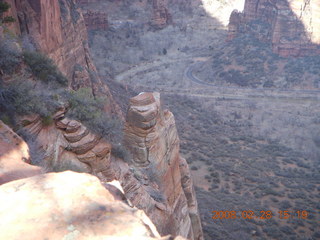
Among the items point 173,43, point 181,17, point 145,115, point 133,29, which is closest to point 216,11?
point 181,17

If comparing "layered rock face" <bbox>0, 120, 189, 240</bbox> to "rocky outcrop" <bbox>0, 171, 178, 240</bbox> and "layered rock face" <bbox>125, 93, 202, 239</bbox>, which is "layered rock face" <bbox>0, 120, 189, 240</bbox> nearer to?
"rocky outcrop" <bbox>0, 171, 178, 240</bbox>

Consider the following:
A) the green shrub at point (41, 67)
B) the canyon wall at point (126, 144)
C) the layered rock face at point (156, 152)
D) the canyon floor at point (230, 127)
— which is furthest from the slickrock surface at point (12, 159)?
the canyon floor at point (230, 127)

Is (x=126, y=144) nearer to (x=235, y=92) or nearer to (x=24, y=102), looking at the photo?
(x=24, y=102)

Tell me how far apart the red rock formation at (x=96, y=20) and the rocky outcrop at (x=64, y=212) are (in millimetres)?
56306

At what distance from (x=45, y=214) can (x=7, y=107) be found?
4.74 meters

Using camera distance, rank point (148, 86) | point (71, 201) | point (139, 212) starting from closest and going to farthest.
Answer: point (71, 201) → point (139, 212) → point (148, 86)

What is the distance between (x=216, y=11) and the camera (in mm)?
76000

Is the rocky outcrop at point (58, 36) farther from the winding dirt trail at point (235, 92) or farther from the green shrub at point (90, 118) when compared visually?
the winding dirt trail at point (235, 92)

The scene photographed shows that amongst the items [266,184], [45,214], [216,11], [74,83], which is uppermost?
[216,11]

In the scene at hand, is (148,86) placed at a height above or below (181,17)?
below

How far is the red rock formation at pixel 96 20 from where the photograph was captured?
2211 inches

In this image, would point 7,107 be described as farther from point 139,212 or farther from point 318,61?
point 318,61

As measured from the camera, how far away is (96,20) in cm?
5762

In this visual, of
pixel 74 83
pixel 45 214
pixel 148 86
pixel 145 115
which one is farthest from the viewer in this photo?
pixel 148 86
